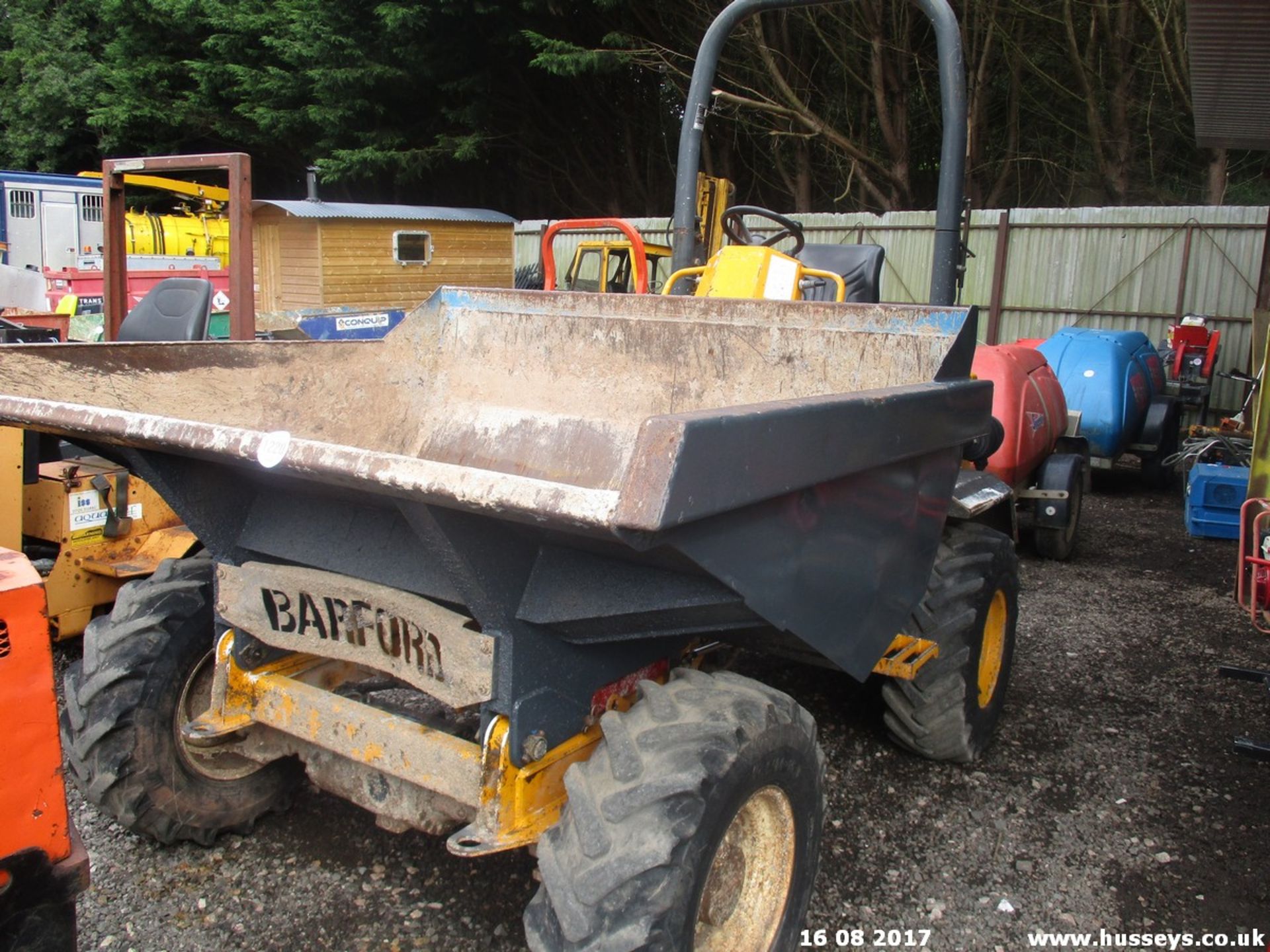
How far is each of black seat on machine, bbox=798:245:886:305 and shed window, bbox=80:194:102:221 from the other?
46.0 feet

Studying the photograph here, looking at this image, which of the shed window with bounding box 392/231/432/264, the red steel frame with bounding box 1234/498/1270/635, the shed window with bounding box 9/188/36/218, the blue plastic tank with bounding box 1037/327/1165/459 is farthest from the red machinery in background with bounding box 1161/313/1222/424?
the shed window with bounding box 9/188/36/218

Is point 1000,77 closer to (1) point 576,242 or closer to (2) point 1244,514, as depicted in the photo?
(1) point 576,242

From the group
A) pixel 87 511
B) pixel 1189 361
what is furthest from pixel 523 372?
pixel 1189 361

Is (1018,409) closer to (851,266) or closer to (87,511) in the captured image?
(851,266)

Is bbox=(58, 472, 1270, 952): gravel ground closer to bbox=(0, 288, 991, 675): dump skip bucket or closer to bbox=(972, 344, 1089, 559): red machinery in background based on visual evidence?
bbox=(0, 288, 991, 675): dump skip bucket

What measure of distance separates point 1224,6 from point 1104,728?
2927 mm

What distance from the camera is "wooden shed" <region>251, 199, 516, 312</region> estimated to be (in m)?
14.8

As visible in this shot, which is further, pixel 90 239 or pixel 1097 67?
pixel 90 239

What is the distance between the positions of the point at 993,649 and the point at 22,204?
16.6 m

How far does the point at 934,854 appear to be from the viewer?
2.95 m

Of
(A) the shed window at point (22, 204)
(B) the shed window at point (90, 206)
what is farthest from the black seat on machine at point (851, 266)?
(B) the shed window at point (90, 206)

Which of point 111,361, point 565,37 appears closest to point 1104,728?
point 111,361

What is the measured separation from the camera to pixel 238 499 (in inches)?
99.4

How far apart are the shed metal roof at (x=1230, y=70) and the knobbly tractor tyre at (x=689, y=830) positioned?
3745 mm
